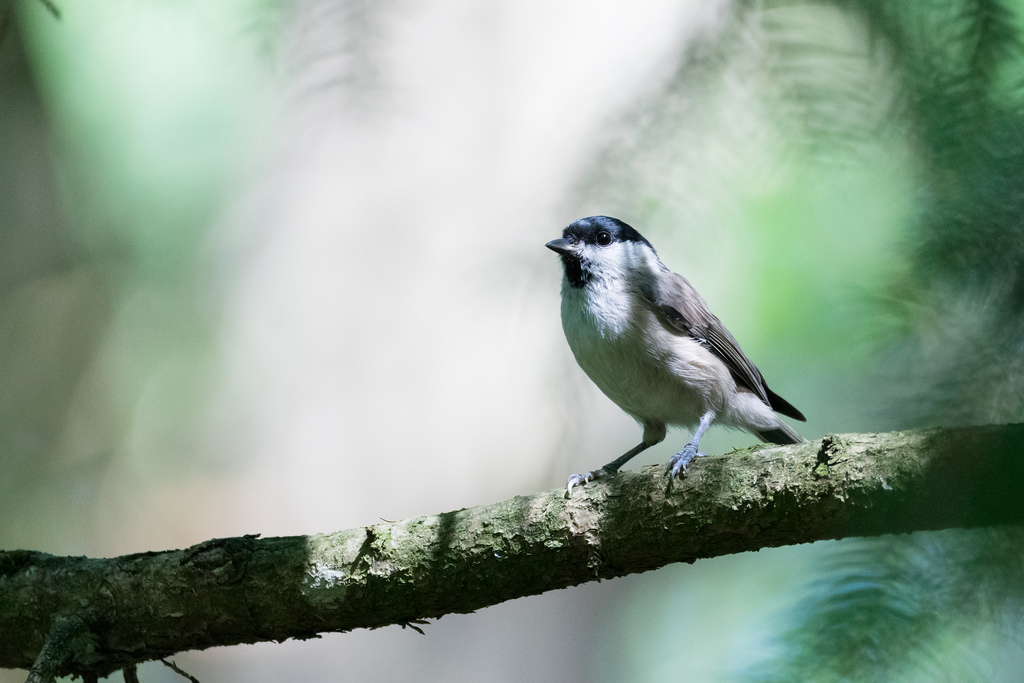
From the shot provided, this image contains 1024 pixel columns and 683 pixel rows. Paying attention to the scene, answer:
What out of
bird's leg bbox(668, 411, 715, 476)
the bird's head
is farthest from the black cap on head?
bird's leg bbox(668, 411, 715, 476)

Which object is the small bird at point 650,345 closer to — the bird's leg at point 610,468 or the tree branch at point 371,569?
the bird's leg at point 610,468

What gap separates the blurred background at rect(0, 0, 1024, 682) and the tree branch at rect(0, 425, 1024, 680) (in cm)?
21

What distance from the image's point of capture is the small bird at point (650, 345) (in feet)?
8.99

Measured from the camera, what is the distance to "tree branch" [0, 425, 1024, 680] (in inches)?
64.2

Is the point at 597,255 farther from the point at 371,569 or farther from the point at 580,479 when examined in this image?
the point at 371,569

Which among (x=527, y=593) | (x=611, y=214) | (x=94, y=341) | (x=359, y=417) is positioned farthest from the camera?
(x=94, y=341)

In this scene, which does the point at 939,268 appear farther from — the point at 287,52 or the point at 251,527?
the point at 251,527

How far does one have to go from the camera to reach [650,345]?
276 cm

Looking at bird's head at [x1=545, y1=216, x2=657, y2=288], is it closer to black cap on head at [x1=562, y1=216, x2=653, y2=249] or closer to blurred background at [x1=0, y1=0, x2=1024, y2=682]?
black cap on head at [x1=562, y1=216, x2=653, y2=249]

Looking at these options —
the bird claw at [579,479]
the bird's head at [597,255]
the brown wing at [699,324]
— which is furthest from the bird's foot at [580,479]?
the bird's head at [597,255]

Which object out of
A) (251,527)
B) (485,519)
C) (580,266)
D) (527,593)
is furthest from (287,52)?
(251,527)

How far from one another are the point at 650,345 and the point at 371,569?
1348 millimetres

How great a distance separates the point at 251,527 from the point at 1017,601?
513 centimetres

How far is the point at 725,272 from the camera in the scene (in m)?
1.51
